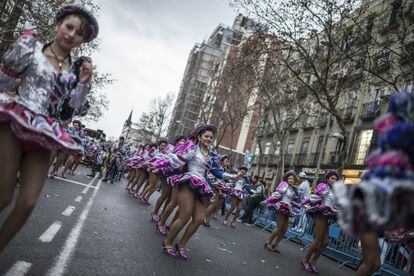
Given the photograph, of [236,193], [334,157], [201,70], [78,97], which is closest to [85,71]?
[78,97]

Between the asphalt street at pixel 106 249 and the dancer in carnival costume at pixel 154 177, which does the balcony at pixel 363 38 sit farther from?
the asphalt street at pixel 106 249

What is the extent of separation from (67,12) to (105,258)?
293cm

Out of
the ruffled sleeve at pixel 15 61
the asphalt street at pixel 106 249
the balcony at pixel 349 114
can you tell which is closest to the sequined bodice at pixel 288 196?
the asphalt street at pixel 106 249

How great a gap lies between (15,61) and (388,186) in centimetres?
265

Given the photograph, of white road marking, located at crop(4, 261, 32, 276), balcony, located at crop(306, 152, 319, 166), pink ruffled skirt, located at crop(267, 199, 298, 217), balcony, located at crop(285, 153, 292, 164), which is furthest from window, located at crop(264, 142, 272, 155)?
white road marking, located at crop(4, 261, 32, 276)

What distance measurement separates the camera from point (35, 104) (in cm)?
311

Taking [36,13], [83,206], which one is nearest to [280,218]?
[83,206]

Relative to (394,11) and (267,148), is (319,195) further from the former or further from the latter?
(267,148)

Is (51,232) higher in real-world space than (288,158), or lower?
lower

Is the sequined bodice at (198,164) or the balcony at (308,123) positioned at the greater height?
the balcony at (308,123)

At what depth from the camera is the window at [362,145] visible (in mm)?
27656

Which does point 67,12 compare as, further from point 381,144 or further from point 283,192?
point 283,192

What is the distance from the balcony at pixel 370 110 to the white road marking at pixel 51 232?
24.8 metres

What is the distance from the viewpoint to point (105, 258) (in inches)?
196
